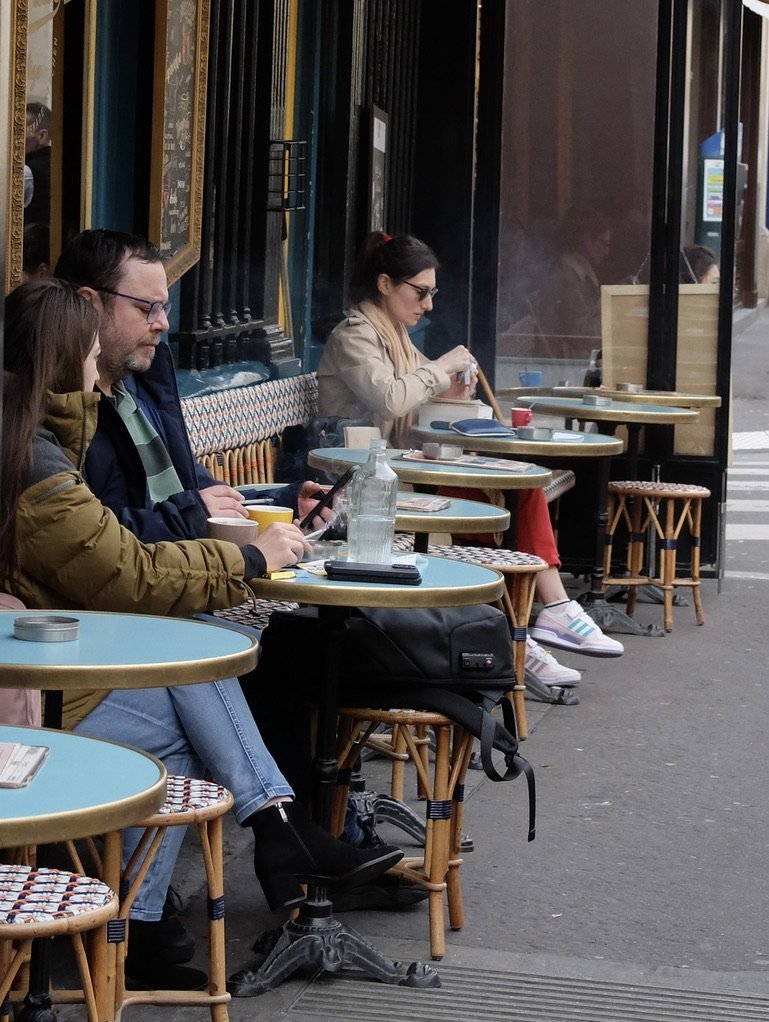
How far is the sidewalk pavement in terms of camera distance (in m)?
3.59

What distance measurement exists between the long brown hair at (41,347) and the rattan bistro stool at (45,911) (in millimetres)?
892

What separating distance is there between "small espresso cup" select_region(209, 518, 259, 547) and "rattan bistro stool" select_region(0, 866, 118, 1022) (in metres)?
1.20

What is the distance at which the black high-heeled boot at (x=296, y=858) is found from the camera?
349 cm

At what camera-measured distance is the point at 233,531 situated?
375cm

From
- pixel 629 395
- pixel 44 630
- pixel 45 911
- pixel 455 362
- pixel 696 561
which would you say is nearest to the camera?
pixel 45 911

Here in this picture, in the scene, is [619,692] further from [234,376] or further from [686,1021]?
[686,1021]

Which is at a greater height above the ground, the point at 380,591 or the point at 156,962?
the point at 380,591

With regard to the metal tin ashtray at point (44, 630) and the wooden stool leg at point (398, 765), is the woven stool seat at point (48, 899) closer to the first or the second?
the metal tin ashtray at point (44, 630)

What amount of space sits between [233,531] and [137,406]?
61cm

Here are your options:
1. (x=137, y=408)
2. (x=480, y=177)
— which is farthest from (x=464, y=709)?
(x=480, y=177)

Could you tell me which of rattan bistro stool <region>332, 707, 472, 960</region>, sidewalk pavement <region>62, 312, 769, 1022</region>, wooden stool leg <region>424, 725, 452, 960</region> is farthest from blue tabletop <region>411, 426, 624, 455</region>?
wooden stool leg <region>424, 725, 452, 960</region>

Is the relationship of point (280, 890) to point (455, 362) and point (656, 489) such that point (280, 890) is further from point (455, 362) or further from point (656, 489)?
point (656, 489)

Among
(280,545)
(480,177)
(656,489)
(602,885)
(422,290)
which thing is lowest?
(602,885)

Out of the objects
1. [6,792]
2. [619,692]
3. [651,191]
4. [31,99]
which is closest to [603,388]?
[651,191]
